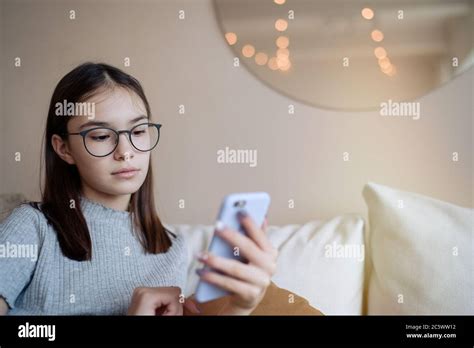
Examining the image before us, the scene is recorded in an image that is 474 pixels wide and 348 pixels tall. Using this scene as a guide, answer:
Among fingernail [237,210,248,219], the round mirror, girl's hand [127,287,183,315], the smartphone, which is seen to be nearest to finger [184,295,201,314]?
girl's hand [127,287,183,315]

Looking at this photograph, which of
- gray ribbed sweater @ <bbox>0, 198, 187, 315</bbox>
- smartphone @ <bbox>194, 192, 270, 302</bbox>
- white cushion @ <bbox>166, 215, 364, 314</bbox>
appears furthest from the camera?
white cushion @ <bbox>166, 215, 364, 314</bbox>

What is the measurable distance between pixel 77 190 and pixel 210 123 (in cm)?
32

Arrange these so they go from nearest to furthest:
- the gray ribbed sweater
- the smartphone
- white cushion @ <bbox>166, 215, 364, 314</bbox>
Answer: the smartphone, the gray ribbed sweater, white cushion @ <bbox>166, 215, 364, 314</bbox>

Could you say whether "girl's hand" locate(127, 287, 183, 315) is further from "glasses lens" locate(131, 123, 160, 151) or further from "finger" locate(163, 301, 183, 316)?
"glasses lens" locate(131, 123, 160, 151)

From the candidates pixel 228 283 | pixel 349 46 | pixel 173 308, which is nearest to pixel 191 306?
pixel 173 308

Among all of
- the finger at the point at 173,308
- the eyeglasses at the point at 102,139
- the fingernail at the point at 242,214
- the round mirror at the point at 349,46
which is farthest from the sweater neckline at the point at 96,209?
the round mirror at the point at 349,46

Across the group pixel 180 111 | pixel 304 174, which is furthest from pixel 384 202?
pixel 180 111

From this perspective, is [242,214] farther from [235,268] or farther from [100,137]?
[100,137]

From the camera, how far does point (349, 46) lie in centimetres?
144

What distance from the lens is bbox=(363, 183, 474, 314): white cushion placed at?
1305 mm

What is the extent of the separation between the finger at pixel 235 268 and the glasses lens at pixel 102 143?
0.99 feet

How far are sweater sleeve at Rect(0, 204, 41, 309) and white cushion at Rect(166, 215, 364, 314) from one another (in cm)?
31

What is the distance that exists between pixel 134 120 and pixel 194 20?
0.90 feet

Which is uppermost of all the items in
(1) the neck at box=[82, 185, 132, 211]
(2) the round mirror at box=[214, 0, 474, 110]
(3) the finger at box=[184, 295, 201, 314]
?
(2) the round mirror at box=[214, 0, 474, 110]
